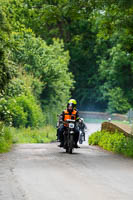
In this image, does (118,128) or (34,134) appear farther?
(34,134)

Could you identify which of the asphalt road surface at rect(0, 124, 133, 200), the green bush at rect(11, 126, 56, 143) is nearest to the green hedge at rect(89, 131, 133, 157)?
the asphalt road surface at rect(0, 124, 133, 200)

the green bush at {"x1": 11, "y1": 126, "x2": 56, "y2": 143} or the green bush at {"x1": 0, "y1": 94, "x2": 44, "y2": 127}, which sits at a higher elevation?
the green bush at {"x1": 0, "y1": 94, "x2": 44, "y2": 127}

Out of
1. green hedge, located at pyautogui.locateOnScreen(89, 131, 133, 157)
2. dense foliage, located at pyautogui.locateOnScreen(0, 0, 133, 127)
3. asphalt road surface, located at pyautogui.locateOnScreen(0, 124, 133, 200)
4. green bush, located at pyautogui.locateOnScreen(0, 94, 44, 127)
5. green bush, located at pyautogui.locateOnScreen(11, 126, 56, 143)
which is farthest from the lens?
green bush, located at pyautogui.locateOnScreen(0, 94, 44, 127)

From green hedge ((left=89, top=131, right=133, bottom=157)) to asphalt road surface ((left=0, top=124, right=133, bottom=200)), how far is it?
186 centimetres

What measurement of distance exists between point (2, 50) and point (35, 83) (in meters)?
23.6

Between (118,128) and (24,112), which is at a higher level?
(24,112)

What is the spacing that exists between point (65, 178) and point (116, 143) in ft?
28.4

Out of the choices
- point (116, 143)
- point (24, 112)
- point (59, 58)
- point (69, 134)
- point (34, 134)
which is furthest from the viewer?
point (59, 58)

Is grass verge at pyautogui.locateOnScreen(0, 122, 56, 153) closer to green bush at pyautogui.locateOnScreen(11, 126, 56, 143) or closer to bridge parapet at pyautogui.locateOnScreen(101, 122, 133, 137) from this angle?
green bush at pyautogui.locateOnScreen(11, 126, 56, 143)

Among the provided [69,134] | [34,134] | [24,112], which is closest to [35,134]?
[34,134]

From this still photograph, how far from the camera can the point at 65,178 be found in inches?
452

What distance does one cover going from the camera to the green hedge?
18.3m

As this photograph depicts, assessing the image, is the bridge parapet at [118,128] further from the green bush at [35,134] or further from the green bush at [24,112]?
the green bush at [24,112]

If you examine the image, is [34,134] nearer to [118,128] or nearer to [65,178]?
[118,128]
